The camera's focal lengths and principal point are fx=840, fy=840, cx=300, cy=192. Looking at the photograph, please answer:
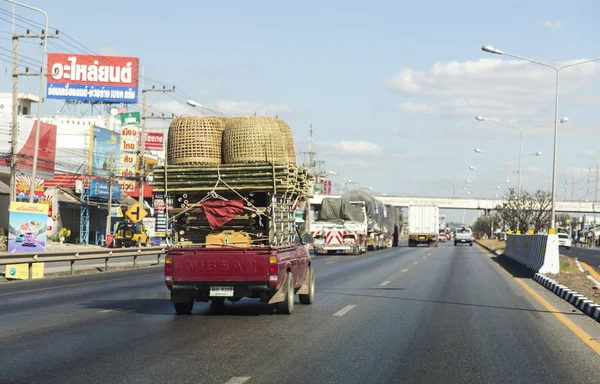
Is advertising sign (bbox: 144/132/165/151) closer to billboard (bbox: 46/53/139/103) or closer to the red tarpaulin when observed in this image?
billboard (bbox: 46/53/139/103)

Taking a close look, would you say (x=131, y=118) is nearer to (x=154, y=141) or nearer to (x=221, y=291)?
(x=154, y=141)

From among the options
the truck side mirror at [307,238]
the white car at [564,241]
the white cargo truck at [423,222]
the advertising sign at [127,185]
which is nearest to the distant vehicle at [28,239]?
the truck side mirror at [307,238]

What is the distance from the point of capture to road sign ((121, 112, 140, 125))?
74.8 metres

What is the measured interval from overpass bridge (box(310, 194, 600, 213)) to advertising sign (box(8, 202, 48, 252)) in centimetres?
10798

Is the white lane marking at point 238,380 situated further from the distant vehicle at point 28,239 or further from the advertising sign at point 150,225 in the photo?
the advertising sign at point 150,225

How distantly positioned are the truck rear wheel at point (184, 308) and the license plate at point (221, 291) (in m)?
0.91

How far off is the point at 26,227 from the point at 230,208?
14493mm

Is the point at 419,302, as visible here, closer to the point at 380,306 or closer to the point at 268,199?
the point at 380,306

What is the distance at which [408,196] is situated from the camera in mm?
139250

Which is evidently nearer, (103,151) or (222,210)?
(222,210)

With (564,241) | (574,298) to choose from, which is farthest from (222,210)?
(564,241)

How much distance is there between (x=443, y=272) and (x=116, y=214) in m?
44.6

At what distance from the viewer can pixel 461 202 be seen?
14100cm

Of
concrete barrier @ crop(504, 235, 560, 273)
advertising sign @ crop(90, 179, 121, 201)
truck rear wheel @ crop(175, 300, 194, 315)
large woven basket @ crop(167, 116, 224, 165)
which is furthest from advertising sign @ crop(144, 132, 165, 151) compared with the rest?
truck rear wheel @ crop(175, 300, 194, 315)
